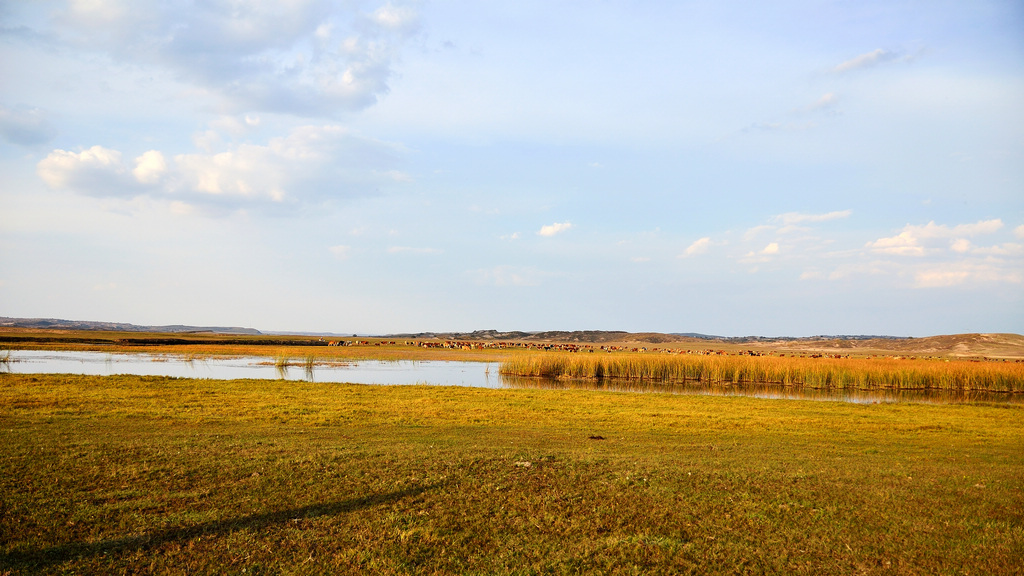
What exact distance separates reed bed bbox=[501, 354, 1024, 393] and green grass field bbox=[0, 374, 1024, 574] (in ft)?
83.4

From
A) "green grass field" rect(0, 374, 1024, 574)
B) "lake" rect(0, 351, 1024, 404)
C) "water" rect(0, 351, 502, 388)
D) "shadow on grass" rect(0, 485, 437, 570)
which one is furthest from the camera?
"water" rect(0, 351, 502, 388)

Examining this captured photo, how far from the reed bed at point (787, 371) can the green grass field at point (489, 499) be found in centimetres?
2541

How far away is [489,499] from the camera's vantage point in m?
8.71

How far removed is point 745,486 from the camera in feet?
31.9

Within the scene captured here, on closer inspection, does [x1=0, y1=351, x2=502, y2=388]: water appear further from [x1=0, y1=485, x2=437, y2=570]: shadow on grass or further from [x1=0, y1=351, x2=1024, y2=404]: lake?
[x1=0, y1=485, x2=437, y2=570]: shadow on grass

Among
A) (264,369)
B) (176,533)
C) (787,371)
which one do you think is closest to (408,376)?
(264,369)

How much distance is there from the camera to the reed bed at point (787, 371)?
38.9 metres

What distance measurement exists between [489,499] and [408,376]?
36470mm

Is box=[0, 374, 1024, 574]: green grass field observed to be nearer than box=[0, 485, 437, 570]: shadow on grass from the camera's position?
No

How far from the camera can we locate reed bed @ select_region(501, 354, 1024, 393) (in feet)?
128

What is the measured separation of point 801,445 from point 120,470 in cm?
1449

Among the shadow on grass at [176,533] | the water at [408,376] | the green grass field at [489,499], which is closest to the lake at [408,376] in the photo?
the water at [408,376]

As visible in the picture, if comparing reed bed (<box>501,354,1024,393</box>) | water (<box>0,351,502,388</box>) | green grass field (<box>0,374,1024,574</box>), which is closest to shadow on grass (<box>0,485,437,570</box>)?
green grass field (<box>0,374,1024,574</box>)

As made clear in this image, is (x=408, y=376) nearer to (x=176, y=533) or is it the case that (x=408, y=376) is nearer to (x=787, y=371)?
(x=787, y=371)
